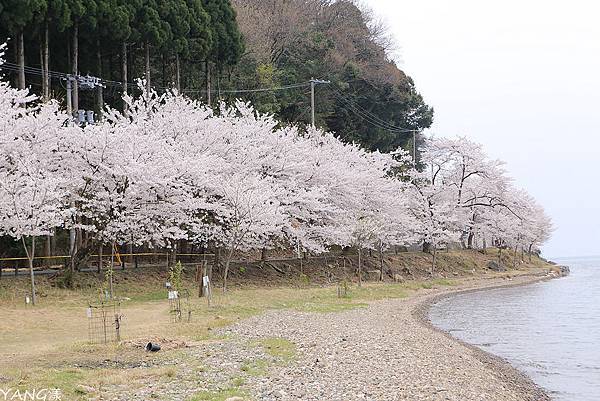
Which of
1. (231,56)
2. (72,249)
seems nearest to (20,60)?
(72,249)

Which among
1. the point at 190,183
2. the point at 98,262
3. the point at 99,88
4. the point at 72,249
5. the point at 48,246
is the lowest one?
the point at 98,262

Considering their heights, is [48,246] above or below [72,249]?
above

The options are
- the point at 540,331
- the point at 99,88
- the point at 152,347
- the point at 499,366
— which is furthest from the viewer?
the point at 99,88

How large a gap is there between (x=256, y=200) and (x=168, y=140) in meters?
5.08

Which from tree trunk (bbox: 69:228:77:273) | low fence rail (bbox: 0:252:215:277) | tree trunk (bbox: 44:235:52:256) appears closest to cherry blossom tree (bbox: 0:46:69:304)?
tree trunk (bbox: 69:228:77:273)

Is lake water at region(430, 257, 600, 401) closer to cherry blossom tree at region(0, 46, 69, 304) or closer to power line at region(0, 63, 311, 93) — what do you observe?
cherry blossom tree at region(0, 46, 69, 304)

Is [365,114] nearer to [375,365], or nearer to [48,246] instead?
[48,246]

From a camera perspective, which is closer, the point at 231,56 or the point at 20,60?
the point at 20,60

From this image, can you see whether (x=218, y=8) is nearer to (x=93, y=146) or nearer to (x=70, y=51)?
(x=70, y=51)

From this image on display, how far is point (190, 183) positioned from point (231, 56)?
51.9 feet

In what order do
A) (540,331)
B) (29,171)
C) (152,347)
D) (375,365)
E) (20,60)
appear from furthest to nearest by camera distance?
(20,60), (540,331), (29,171), (152,347), (375,365)

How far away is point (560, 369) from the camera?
17.6 meters

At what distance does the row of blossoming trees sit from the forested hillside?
13.1ft

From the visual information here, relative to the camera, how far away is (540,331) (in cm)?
2464
